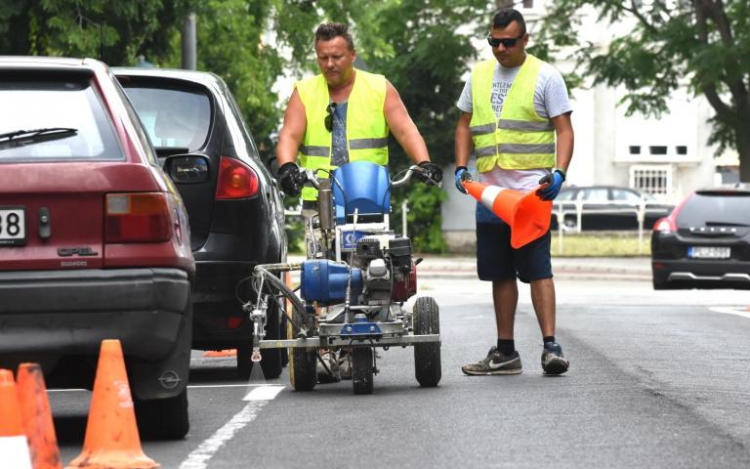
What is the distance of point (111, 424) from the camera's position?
6.40 meters

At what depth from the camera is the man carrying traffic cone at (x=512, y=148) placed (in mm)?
9992

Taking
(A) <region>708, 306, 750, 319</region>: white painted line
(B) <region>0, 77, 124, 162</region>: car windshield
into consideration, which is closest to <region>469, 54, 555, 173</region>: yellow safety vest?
(B) <region>0, 77, 124, 162</region>: car windshield

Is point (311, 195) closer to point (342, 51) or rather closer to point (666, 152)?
point (342, 51)

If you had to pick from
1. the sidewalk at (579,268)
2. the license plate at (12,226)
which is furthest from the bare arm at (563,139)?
the sidewalk at (579,268)

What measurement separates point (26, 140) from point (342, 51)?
2885 millimetres

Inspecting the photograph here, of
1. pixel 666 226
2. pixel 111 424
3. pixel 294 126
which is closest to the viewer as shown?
pixel 111 424

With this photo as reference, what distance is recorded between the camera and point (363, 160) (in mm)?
9391

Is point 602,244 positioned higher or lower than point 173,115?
lower

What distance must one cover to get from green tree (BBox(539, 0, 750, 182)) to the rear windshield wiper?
80.4 ft

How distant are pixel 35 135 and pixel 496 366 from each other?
3831mm

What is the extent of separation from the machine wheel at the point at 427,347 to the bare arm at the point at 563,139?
1.28 meters

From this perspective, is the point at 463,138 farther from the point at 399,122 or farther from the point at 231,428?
the point at 231,428

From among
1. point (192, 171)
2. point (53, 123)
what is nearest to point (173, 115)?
point (192, 171)

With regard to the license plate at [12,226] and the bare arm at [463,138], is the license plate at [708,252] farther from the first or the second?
the license plate at [12,226]
